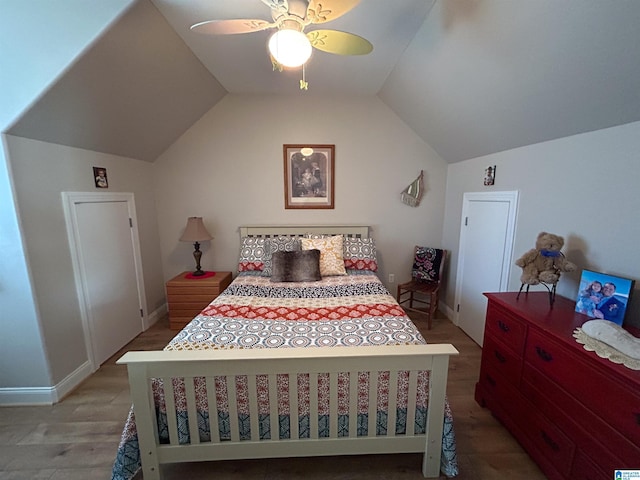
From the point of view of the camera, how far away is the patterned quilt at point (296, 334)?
4.55 ft

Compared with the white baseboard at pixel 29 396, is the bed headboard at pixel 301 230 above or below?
above

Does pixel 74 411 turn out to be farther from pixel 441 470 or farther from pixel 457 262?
pixel 457 262

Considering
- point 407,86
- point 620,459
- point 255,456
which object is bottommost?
point 255,456

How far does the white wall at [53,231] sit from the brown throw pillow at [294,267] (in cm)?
162

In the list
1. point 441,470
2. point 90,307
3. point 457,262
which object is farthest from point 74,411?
point 457,262

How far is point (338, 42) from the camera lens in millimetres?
1483

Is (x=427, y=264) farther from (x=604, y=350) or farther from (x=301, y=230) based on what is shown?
(x=604, y=350)

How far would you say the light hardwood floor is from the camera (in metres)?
1.49

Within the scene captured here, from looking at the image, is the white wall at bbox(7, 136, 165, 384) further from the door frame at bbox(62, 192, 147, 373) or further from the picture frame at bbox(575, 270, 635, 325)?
the picture frame at bbox(575, 270, 635, 325)

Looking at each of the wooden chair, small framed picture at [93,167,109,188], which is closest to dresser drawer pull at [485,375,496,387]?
the wooden chair

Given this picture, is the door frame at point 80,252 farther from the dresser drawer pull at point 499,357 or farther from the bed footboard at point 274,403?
the dresser drawer pull at point 499,357

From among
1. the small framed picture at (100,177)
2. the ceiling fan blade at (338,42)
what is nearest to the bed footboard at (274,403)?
the ceiling fan blade at (338,42)

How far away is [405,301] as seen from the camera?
356cm

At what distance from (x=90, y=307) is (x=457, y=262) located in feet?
11.8
